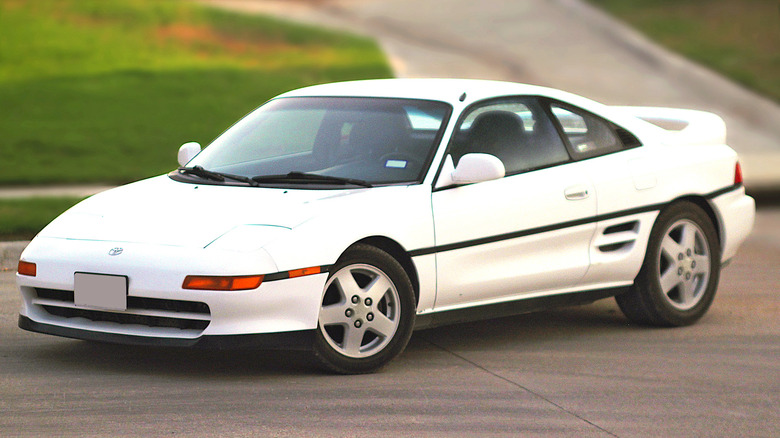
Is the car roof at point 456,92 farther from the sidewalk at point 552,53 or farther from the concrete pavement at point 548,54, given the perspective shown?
the sidewalk at point 552,53

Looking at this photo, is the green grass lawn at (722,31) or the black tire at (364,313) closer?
the black tire at (364,313)

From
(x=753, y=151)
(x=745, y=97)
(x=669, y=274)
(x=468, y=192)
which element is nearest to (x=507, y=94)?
(x=468, y=192)

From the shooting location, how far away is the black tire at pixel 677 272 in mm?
7688

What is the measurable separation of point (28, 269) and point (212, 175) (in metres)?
1.11

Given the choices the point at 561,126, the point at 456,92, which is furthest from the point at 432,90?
the point at 561,126

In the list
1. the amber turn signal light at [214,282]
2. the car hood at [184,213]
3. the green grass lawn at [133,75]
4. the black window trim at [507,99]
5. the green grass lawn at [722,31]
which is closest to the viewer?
the amber turn signal light at [214,282]

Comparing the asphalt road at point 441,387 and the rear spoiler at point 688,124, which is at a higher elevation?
the rear spoiler at point 688,124

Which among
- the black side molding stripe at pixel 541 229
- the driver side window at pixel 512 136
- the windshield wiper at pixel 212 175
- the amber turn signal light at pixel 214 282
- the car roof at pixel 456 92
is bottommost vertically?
the amber turn signal light at pixel 214 282

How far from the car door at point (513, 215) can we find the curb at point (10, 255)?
4190 millimetres

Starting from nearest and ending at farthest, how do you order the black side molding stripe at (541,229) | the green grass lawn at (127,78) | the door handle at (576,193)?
the black side molding stripe at (541,229) < the door handle at (576,193) < the green grass lawn at (127,78)

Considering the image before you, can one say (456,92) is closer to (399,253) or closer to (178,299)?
(399,253)

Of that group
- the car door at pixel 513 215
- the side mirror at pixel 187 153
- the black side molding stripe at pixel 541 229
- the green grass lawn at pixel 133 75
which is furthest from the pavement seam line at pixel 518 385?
the green grass lawn at pixel 133 75

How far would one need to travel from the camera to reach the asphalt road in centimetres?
547

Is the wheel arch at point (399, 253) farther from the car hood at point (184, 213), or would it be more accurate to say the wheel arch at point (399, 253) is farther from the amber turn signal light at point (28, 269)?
the amber turn signal light at point (28, 269)
